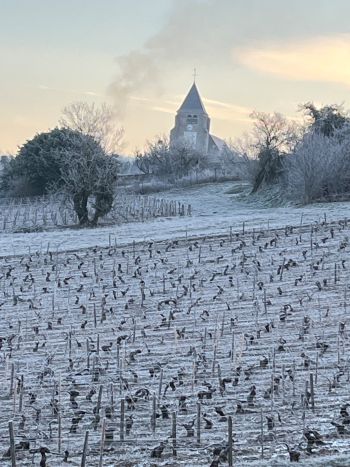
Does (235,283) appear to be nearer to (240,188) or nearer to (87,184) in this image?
(87,184)

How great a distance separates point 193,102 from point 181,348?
93619mm

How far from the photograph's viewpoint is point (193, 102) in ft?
336

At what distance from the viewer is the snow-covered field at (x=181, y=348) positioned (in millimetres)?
7340

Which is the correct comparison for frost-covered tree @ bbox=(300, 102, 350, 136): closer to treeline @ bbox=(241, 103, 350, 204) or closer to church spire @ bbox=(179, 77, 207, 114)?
treeline @ bbox=(241, 103, 350, 204)

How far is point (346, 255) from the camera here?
1806 cm

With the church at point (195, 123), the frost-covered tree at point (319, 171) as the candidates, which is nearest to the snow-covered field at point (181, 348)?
the frost-covered tree at point (319, 171)

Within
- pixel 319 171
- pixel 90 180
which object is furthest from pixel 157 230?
pixel 319 171

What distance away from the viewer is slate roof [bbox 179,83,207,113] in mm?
101750

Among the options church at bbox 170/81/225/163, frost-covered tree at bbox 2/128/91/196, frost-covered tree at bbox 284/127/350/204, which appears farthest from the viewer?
church at bbox 170/81/225/163

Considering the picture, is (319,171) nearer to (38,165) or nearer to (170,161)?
(38,165)

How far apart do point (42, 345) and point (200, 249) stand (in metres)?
9.34

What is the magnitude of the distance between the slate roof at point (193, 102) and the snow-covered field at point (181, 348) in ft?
266

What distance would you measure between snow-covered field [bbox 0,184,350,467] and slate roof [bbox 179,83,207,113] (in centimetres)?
8105

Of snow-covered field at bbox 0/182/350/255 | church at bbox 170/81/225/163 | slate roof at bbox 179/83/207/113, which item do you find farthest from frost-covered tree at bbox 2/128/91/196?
slate roof at bbox 179/83/207/113
